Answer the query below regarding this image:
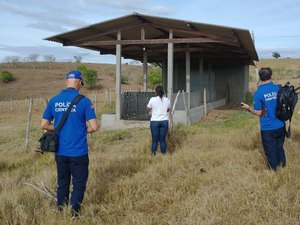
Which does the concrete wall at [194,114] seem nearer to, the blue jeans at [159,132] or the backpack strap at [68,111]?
the blue jeans at [159,132]

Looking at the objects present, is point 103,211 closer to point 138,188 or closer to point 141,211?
point 141,211

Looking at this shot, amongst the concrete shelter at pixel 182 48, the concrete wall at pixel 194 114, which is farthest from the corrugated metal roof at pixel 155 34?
the concrete wall at pixel 194 114

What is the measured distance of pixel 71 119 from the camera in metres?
4.42

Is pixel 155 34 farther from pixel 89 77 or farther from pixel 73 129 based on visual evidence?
pixel 89 77

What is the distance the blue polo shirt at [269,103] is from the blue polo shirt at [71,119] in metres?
2.55

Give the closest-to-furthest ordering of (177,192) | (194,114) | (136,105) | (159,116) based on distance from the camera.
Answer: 1. (177,192)
2. (159,116)
3. (136,105)
4. (194,114)

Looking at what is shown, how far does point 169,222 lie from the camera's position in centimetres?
422

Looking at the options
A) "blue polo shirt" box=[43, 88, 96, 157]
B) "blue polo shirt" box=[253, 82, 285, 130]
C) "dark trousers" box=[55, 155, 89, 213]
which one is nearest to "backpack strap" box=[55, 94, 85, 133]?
"blue polo shirt" box=[43, 88, 96, 157]

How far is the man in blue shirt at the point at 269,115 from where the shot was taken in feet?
18.6

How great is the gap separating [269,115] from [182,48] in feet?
37.4

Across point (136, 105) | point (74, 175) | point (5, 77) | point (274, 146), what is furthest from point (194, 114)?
point (5, 77)

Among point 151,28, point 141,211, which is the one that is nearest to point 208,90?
point 151,28

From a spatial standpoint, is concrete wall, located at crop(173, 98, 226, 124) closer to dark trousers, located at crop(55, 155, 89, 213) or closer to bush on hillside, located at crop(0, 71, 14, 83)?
dark trousers, located at crop(55, 155, 89, 213)

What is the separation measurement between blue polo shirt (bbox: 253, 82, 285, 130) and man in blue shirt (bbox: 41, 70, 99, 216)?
2525 mm
